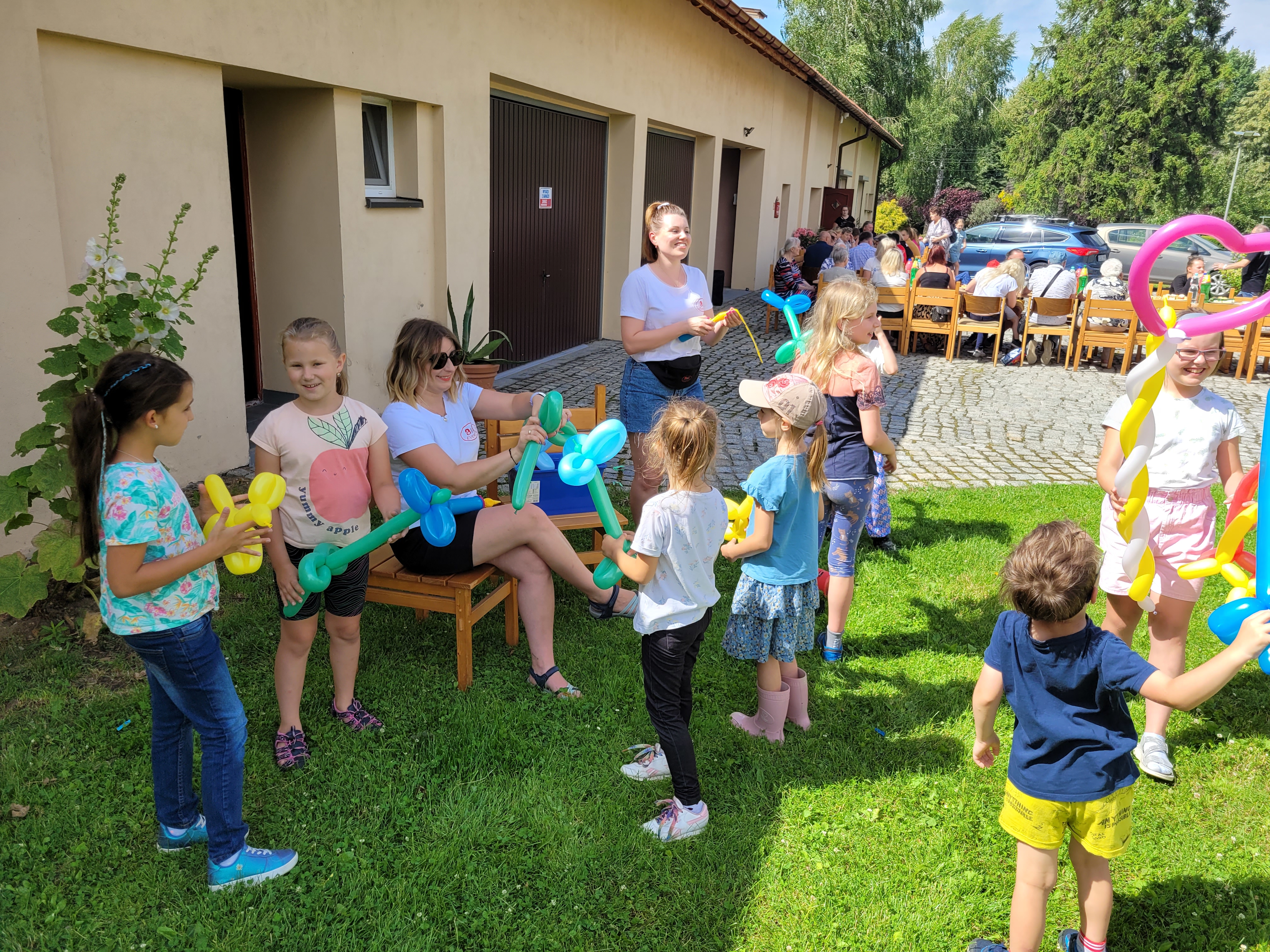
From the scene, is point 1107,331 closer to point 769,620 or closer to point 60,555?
point 769,620

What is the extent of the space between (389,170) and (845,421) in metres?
5.14

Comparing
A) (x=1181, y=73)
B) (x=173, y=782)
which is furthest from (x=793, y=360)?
(x=1181, y=73)

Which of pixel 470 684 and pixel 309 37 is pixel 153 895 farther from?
pixel 309 37

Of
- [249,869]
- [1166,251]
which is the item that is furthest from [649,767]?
[1166,251]

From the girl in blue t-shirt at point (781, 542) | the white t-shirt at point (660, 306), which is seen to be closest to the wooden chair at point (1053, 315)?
the white t-shirt at point (660, 306)

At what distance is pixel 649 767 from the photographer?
3002 millimetres

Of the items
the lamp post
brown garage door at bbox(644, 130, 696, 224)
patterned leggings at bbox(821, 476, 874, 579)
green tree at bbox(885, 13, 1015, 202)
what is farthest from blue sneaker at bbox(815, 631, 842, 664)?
green tree at bbox(885, 13, 1015, 202)

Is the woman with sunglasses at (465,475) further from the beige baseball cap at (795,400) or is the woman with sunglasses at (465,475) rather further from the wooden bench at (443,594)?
the beige baseball cap at (795,400)

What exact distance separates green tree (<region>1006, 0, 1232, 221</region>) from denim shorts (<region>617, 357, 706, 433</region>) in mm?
36713

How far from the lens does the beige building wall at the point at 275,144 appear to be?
163 inches

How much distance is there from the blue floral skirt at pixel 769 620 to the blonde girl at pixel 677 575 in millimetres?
326

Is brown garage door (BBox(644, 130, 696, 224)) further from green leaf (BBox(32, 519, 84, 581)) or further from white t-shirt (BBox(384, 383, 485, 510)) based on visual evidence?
green leaf (BBox(32, 519, 84, 581))

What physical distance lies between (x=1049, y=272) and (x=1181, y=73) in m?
29.5

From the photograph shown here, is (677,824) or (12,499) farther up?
(12,499)
